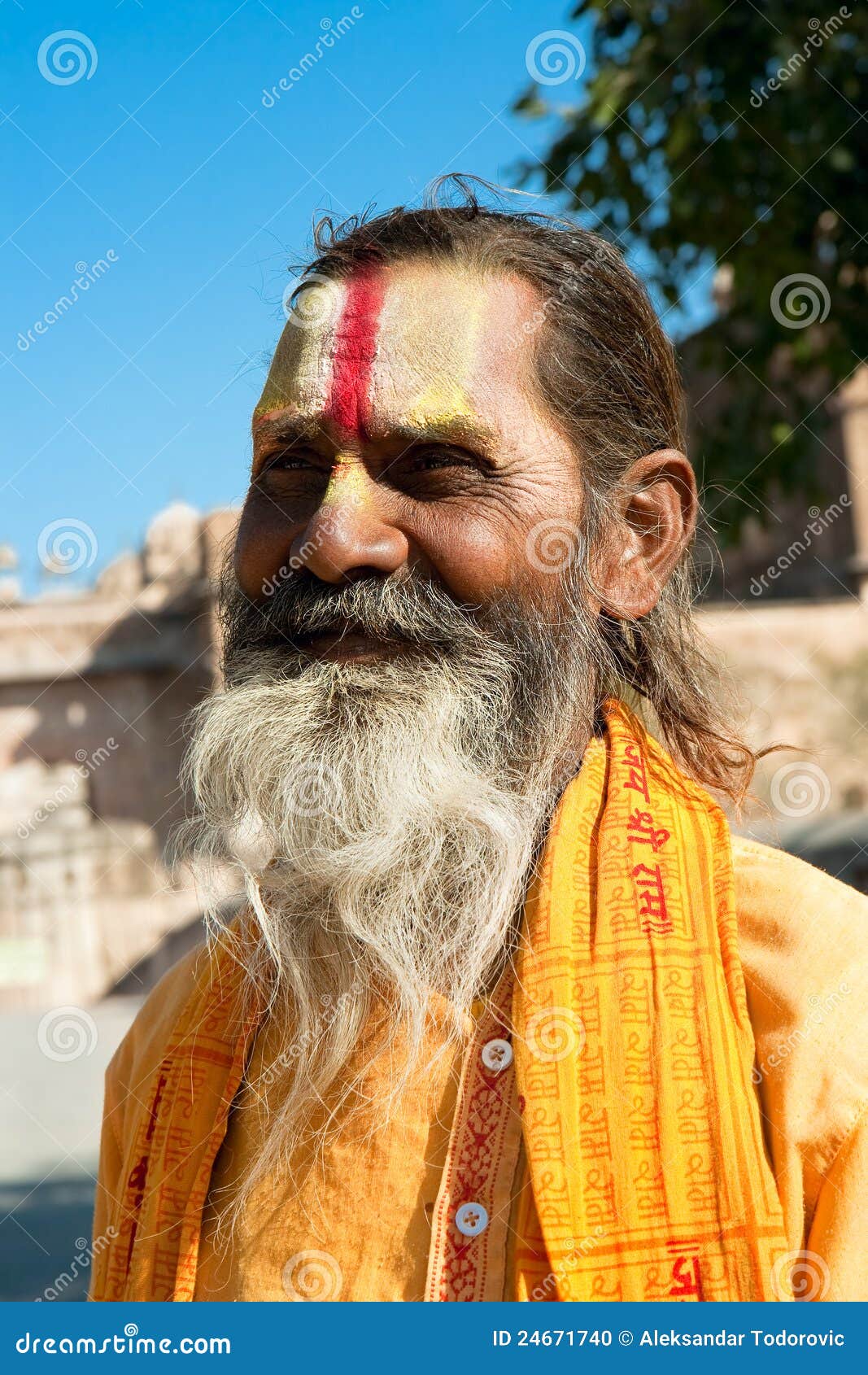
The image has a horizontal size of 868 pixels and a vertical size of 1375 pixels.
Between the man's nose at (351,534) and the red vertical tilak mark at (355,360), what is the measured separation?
73mm

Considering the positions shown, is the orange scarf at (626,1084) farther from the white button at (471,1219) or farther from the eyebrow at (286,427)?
the eyebrow at (286,427)

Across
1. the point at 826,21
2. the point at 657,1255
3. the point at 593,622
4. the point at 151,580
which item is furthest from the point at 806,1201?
the point at 151,580

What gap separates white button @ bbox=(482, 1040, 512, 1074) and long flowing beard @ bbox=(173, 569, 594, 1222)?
0.18ft

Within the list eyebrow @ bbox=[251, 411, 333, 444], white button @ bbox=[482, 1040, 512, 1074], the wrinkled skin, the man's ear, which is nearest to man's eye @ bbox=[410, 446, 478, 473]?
the wrinkled skin

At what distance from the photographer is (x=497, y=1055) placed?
66.6 inches

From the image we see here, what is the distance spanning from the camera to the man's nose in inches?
71.5

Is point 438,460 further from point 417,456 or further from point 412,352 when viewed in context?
point 412,352

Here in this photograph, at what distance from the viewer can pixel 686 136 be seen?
473 cm

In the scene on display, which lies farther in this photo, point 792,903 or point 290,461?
point 290,461

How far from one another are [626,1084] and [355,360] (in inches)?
41.9

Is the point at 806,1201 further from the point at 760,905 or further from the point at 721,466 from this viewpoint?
the point at 721,466

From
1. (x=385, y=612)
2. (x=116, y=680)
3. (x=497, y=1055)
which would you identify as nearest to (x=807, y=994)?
(x=497, y=1055)

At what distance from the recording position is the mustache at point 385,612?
5.98 ft

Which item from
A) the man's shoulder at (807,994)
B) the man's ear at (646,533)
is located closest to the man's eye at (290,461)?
the man's ear at (646,533)
